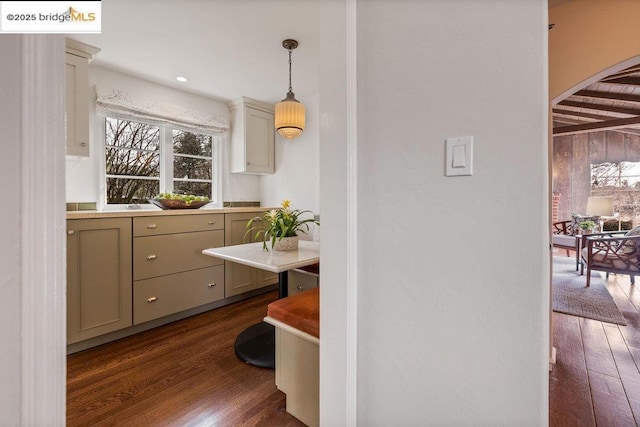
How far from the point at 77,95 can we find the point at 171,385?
7.38 ft

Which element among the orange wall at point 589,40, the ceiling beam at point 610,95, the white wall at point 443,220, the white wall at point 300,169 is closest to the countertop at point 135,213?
the white wall at point 300,169

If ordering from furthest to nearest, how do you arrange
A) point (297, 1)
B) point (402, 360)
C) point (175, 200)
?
point (175, 200) < point (297, 1) < point (402, 360)

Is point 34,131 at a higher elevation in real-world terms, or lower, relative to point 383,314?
higher

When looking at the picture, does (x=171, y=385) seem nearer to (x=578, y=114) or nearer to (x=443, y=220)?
(x=443, y=220)

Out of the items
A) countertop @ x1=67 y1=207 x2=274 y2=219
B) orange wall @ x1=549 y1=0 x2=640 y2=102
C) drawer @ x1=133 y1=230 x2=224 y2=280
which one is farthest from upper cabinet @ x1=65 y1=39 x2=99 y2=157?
orange wall @ x1=549 y1=0 x2=640 y2=102

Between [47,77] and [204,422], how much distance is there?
63.3 inches

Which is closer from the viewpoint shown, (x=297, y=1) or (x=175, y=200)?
(x=297, y=1)

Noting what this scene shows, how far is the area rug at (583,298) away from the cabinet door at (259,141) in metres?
3.51

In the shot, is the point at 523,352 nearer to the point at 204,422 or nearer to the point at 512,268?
the point at 512,268

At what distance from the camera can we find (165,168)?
10.3ft

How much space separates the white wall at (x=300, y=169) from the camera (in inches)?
137

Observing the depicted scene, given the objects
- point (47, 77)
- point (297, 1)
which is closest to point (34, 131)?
point (47, 77)

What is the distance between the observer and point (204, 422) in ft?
4.74

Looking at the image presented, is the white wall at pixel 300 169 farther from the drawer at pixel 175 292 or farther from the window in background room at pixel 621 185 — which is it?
the window in background room at pixel 621 185
